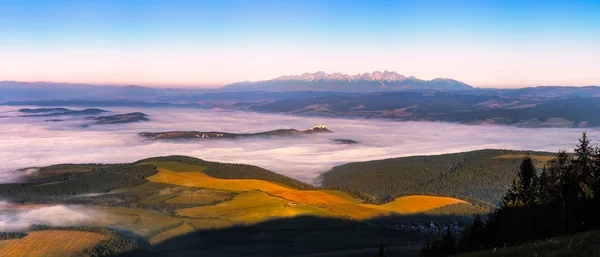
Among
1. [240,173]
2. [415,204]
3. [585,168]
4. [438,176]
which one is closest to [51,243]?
[585,168]

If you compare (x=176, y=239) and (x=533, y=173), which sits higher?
(x=533, y=173)

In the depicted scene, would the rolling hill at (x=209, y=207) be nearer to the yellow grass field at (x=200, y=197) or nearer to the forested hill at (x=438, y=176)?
the yellow grass field at (x=200, y=197)

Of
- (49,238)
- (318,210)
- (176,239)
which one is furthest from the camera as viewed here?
(318,210)

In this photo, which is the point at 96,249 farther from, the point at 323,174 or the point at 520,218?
the point at 323,174

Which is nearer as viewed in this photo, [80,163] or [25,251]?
[25,251]

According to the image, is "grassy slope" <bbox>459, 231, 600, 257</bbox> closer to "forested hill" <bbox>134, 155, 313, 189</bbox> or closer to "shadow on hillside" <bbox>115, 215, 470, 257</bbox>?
"shadow on hillside" <bbox>115, 215, 470, 257</bbox>

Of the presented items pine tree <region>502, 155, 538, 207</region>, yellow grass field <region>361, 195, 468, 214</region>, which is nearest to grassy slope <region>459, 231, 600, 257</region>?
pine tree <region>502, 155, 538, 207</region>

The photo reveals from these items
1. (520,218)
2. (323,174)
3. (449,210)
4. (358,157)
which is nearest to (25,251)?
(520,218)
